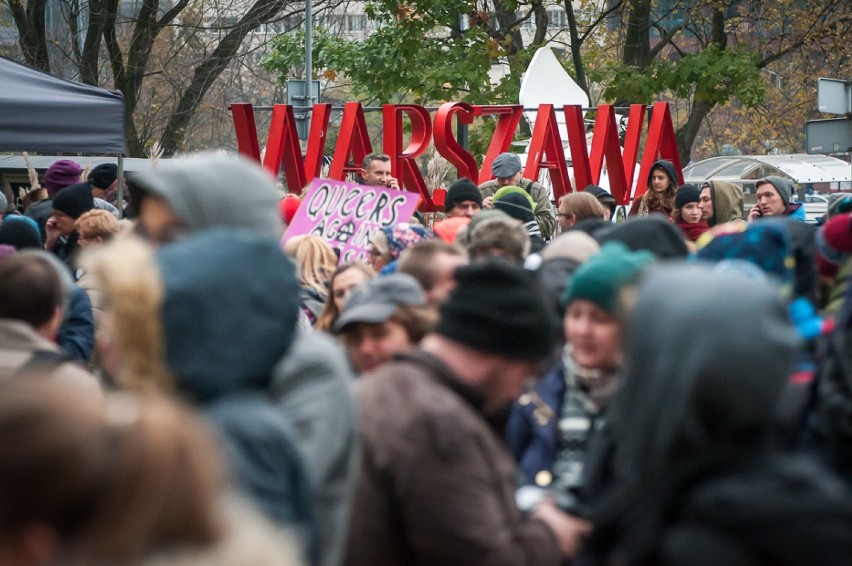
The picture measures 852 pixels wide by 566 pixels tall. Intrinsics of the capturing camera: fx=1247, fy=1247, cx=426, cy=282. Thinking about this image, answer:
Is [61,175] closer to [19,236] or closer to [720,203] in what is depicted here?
[19,236]

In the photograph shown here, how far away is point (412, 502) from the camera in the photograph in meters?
2.70

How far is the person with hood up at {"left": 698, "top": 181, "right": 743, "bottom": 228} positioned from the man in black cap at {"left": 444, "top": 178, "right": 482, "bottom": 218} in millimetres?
2172

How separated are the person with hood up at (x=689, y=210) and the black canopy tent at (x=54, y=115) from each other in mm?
4468

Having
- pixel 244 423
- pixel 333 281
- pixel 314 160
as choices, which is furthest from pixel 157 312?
pixel 314 160

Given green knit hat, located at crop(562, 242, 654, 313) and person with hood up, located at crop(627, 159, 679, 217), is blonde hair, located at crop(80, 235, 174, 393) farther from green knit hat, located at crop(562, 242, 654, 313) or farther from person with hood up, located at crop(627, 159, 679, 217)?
person with hood up, located at crop(627, 159, 679, 217)

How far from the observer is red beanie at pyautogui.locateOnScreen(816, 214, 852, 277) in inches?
165

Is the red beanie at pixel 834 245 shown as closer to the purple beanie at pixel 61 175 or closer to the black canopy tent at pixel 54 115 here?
the black canopy tent at pixel 54 115

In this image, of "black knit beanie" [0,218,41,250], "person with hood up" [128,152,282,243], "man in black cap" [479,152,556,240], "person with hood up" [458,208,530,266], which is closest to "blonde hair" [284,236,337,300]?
"person with hood up" [458,208,530,266]

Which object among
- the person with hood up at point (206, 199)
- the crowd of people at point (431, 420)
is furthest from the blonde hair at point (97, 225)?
the person with hood up at point (206, 199)

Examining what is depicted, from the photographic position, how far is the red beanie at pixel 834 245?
165 inches

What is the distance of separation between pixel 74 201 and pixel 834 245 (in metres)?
5.74

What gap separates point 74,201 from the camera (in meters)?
8.52

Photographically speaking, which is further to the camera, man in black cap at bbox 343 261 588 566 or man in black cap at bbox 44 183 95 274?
man in black cap at bbox 44 183 95 274

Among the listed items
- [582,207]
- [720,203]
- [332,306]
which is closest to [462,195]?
[582,207]
